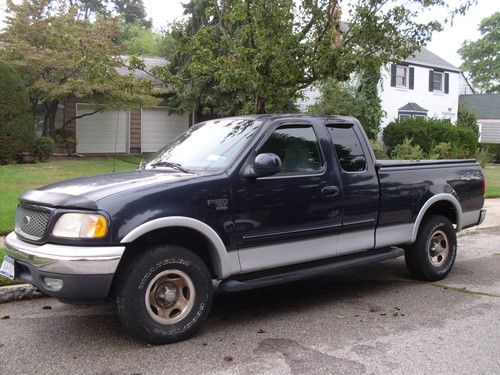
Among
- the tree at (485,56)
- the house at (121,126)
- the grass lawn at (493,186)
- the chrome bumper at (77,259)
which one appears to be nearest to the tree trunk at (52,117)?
the house at (121,126)

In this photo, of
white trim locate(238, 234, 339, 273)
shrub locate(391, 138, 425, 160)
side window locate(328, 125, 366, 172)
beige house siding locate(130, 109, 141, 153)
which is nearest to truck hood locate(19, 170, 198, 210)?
white trim locate(238, 234, 339, 273)

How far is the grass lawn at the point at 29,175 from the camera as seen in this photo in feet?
30.9

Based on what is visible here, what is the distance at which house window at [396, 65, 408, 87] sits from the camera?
1137 inches

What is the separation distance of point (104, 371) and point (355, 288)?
129 inches

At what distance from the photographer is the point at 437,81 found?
31.7 metres

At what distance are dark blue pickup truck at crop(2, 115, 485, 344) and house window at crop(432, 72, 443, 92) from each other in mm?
27001

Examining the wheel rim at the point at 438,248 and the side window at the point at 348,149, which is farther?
the wheel rim at the point at 438,248

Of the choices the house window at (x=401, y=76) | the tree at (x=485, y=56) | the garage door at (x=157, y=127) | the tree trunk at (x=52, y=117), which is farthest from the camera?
the tree at (x=485, y=56)

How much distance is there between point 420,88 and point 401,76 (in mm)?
1766

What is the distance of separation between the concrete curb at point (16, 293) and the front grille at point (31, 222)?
123cm

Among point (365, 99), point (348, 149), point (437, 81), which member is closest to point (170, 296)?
point (348, 149)

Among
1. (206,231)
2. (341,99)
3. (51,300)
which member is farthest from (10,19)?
(206,231)

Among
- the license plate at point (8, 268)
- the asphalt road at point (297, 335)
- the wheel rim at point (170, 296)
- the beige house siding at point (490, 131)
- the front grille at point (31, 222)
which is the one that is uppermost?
the beige house siding at point (490, 131)

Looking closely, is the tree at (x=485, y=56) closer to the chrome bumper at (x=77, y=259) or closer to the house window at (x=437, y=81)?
the house window at (x=437, y=81)
